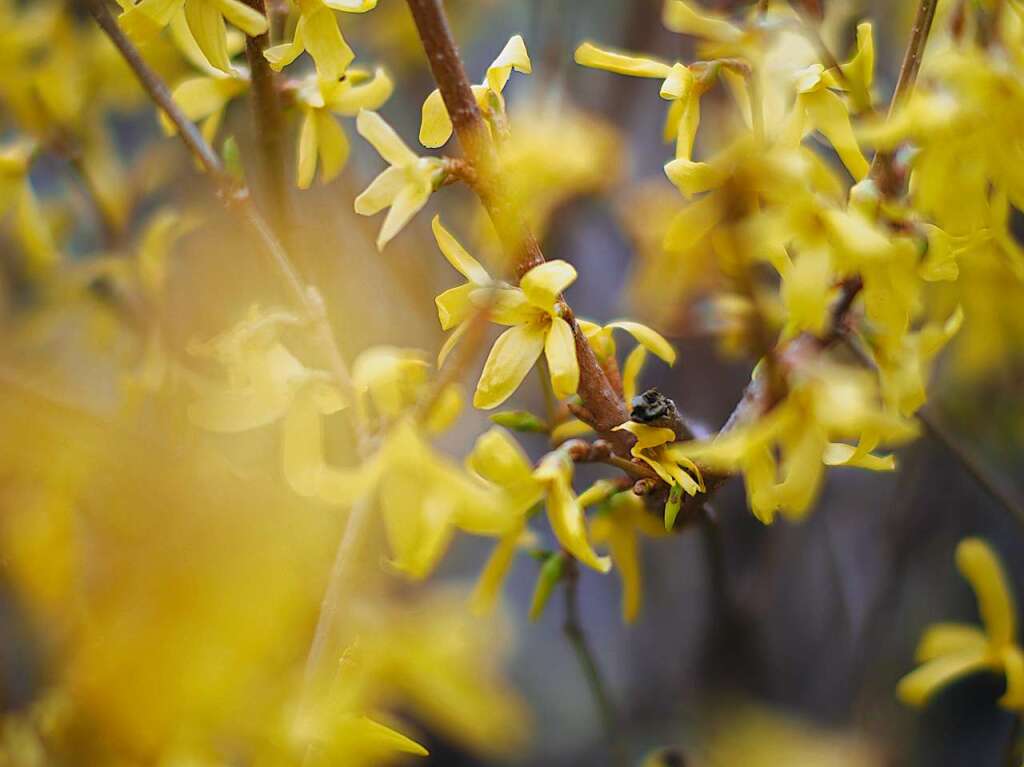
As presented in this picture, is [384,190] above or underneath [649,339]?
above

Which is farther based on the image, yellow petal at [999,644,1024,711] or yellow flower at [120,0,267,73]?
yellow petal at [999,644,1024,711]

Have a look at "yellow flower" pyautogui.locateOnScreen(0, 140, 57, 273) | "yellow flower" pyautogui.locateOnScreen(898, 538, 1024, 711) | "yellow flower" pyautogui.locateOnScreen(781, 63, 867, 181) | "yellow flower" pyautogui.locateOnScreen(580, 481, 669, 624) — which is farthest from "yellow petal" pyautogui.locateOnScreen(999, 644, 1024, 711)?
"yellow flower" pyautogui.locateOnScreen(0, 140, 57, 273)

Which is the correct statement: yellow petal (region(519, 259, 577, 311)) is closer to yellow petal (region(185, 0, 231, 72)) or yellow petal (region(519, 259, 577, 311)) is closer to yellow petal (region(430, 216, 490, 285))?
yellow petal (region(430, 216, 490, 285))

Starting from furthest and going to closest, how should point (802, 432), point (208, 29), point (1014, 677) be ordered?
point (1014, 677) → point (208, 29) → point (802, 432)

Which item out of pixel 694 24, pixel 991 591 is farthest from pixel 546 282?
pixel 991 591

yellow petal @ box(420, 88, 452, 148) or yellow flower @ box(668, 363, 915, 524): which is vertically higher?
yellow petal @ box(420, 88, 452, 148)

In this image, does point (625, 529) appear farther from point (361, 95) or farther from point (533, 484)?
point (361, 95)

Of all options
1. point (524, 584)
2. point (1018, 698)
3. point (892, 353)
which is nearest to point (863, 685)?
point (1018, 698)
